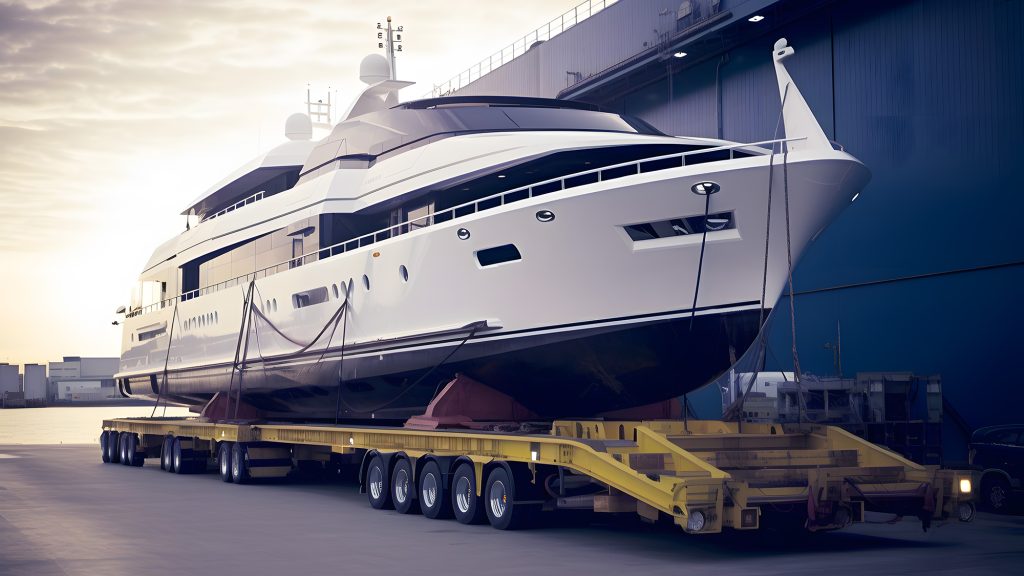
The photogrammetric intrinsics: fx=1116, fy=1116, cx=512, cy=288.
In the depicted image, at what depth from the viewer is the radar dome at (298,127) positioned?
96.6 feet

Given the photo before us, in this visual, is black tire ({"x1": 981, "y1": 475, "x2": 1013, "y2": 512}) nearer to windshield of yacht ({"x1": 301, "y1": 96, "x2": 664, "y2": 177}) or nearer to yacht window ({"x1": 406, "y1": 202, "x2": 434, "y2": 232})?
windshield of yacht ({"x1": 301, "y1": 96, "x2": 664, "y2": 177})

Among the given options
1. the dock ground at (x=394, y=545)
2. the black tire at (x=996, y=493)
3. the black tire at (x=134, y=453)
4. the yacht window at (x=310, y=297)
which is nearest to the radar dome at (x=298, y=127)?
the black tire at (x=134, y=453)

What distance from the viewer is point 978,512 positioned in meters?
15.7

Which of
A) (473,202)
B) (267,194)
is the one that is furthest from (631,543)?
(267,194)

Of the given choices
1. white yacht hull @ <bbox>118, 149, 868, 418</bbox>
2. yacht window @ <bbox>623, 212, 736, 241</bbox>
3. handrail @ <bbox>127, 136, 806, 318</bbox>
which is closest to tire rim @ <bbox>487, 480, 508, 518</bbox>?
white yacht hull @ <bbox>118, 149, 868, 418</bbox>

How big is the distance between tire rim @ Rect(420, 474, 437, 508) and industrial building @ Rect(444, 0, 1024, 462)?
10.4 metres

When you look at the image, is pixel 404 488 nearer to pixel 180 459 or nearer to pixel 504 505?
pixel 504 505

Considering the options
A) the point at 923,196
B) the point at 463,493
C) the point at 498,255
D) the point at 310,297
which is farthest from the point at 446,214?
the point at 923,196

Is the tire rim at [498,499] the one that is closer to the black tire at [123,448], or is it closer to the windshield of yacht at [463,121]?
the windshield of yacht at [463,121]

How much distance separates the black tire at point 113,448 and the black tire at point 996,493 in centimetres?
1845

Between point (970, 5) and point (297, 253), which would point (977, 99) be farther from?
point (297, 253)

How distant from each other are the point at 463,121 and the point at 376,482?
556 cm

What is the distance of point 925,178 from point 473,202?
9.87 m

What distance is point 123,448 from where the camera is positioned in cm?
2514
